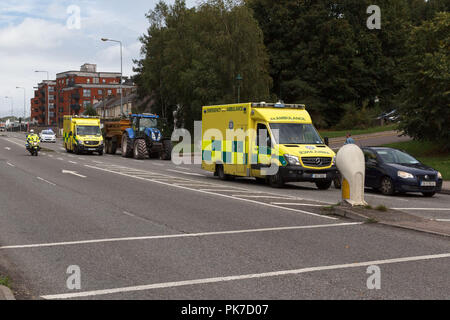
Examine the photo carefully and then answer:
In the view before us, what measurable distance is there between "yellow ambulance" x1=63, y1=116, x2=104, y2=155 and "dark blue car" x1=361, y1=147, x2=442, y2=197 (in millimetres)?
25847

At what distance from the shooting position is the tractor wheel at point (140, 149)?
35688 mm

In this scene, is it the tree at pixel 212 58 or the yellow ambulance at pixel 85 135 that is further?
the tree at pixel 212 58

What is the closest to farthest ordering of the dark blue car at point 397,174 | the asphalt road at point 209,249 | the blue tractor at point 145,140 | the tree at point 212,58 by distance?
the asphalt road at point 209,249 < the dark blue car at point 397,174 < the blue tractor at point 145,140 < the tree at point 212,58

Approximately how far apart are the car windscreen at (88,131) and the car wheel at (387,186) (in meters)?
27.5

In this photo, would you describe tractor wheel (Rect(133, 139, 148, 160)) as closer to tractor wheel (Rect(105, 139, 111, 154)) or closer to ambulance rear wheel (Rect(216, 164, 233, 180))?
tractor wheel (Rect(105, 139, 111, 154))

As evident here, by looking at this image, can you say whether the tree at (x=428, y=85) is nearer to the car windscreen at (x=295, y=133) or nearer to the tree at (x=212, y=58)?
the car windscreen at (x=295, y=133)

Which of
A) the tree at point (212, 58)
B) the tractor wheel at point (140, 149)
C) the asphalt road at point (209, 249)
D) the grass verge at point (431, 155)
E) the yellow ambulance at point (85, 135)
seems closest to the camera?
the asphalt road at point (209, 249)

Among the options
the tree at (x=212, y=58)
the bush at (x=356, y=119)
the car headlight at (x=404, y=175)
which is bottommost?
the car headlight at (x=404, y=175)

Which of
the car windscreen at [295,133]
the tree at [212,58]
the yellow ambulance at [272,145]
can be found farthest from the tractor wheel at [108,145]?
the car windscreen at [295,133]

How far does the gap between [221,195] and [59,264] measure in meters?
8.70

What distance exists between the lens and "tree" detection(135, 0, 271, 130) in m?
50.3

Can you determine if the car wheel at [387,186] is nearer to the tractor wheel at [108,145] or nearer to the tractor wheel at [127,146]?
the tractor wheel at [127,146]

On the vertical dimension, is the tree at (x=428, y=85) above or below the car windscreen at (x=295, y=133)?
above

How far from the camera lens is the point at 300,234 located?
32.0 ft
